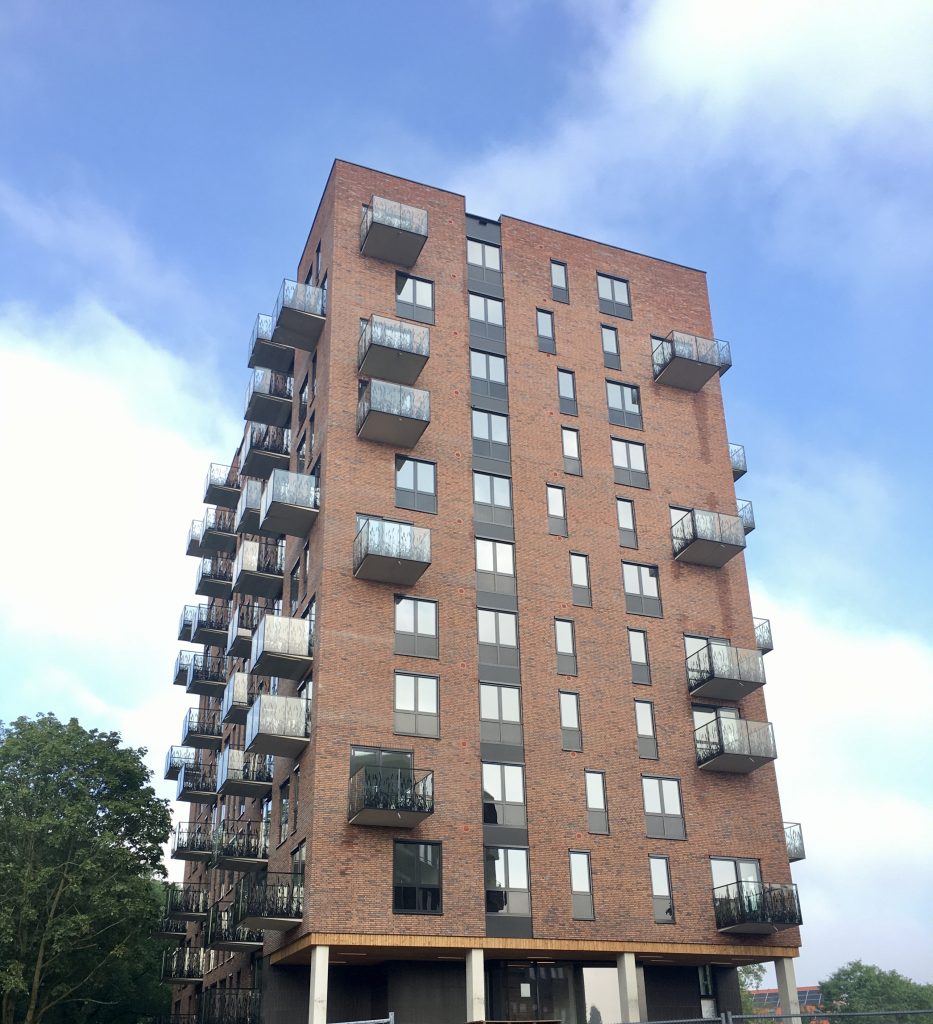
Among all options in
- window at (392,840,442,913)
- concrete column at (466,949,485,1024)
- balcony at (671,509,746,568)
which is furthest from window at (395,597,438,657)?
balcony at (671,509,746,568)

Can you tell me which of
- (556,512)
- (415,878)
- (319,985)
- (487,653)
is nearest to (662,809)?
(487,653)

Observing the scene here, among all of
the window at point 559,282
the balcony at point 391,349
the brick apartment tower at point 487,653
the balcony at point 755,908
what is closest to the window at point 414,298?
the brick apartment tower at point 487,653

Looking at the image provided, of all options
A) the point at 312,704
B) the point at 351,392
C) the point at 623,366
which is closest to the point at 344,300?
the point at 351,392

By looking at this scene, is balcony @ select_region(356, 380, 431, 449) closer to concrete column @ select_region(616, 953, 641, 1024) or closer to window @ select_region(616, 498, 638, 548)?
window @ select_region(616, 498, 638, 548)

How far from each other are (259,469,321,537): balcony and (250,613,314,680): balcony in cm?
369

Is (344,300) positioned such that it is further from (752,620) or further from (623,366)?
(752,620)

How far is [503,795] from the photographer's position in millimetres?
33656

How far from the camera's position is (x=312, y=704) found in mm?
33312

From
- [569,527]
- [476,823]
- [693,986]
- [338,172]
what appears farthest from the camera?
[338,172]

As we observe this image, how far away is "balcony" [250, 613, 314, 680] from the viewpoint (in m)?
34.1

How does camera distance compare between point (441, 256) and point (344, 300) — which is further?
point (441, 256)

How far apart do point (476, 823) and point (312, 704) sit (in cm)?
620

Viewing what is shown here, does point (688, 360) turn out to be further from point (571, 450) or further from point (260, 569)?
point (260, 569)

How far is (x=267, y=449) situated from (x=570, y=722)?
58.4 ft
